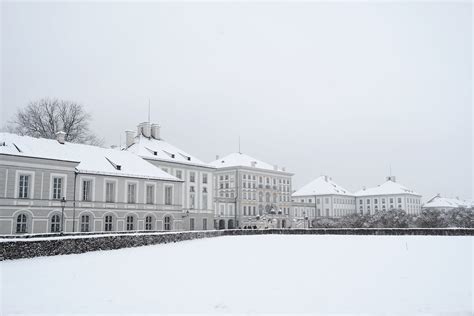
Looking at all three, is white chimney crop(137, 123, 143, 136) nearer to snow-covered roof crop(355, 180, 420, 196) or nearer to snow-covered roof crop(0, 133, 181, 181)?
snow-covered roof crop(0, 133, 181, 181)

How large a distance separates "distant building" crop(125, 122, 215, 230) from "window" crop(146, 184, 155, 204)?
39.1 feet

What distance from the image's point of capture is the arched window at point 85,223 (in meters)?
36.5

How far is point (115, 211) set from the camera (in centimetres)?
3909

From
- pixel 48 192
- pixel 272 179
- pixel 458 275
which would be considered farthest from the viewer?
pixel 272 179

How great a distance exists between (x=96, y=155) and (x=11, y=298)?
2972 cm

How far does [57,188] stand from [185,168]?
24.9 m

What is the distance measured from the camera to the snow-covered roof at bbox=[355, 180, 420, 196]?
369 feet

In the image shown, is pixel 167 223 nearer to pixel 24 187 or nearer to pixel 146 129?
pixel 24 187

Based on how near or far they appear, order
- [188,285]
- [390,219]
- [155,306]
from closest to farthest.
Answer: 1. [155,306]
2. [188,285]
3. [390,219]

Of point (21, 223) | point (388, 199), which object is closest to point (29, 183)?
point (21, 223)

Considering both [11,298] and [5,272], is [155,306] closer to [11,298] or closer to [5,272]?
[11,298]

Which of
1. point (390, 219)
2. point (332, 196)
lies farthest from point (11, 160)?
point (332, 196)

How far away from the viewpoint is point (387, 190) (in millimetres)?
113438

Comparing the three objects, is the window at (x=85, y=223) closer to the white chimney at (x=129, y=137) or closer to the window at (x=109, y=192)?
the window at (x=109, y=192)
